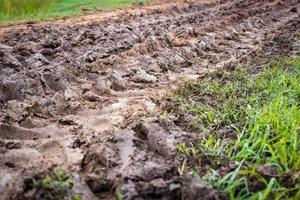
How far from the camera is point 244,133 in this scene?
3553mm

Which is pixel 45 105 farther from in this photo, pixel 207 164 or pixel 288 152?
pixel 288 152

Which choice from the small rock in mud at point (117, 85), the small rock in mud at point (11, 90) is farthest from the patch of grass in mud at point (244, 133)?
the small rock in mud at point (11, 90)

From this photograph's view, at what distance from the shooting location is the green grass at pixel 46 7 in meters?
9.50

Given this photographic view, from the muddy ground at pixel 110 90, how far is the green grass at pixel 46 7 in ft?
4.91

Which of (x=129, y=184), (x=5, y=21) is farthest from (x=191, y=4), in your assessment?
(x=129, y=184)

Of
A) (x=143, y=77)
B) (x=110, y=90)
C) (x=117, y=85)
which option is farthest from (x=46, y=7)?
(x=110, y=90)

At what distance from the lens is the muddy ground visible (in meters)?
2.87

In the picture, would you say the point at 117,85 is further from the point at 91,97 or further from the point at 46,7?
the point at 46,7

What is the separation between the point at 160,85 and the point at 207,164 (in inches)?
88.1

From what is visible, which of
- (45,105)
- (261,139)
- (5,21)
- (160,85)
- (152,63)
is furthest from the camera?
(5,21)

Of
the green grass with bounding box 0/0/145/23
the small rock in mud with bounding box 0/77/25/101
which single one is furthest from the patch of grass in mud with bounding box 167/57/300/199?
the green grass with bounding box 0/0/145/23

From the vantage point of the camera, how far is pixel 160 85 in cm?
516

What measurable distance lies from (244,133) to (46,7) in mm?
8272

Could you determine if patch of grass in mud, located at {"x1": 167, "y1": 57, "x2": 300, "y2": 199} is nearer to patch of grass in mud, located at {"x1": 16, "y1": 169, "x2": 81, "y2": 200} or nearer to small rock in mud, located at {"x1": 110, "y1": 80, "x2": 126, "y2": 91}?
small rock in mud, located at {"x1": 110, "y1": 80, "x2": 126, "y2": 91}
